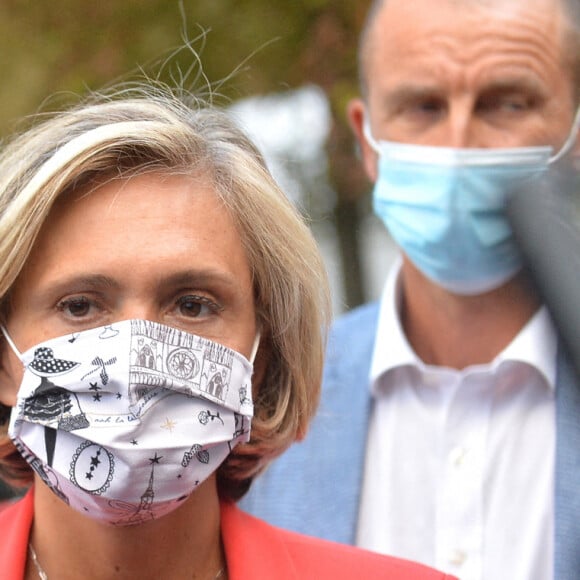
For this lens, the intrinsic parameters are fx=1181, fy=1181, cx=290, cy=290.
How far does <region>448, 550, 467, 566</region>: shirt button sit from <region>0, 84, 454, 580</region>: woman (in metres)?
0.59

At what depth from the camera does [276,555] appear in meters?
2.87

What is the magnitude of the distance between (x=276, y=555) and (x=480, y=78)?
5.71 feet

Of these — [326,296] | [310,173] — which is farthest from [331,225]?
[326,296]

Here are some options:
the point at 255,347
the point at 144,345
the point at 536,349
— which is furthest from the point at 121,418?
the point at 536,349

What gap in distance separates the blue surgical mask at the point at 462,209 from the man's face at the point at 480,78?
0.05 m

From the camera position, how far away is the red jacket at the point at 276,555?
2.80 meters

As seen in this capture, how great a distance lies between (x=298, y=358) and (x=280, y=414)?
15 cm

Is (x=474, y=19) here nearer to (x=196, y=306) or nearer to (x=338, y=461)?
(x=338, y=461)

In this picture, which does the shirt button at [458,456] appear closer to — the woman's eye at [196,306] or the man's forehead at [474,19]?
the woman's eye at [196,306]

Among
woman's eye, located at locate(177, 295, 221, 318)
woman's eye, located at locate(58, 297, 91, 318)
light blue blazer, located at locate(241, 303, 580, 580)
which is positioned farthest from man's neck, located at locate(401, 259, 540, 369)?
woman's eye, located at locate(58, 297, 91, 318)

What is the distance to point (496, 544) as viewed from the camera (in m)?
3.43

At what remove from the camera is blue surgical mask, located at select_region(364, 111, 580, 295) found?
3.77 m

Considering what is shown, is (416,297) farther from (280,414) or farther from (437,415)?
(280,414)

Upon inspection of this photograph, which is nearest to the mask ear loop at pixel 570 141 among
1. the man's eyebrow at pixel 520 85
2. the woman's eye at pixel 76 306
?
the man's eyebrow at pixel 520 85
